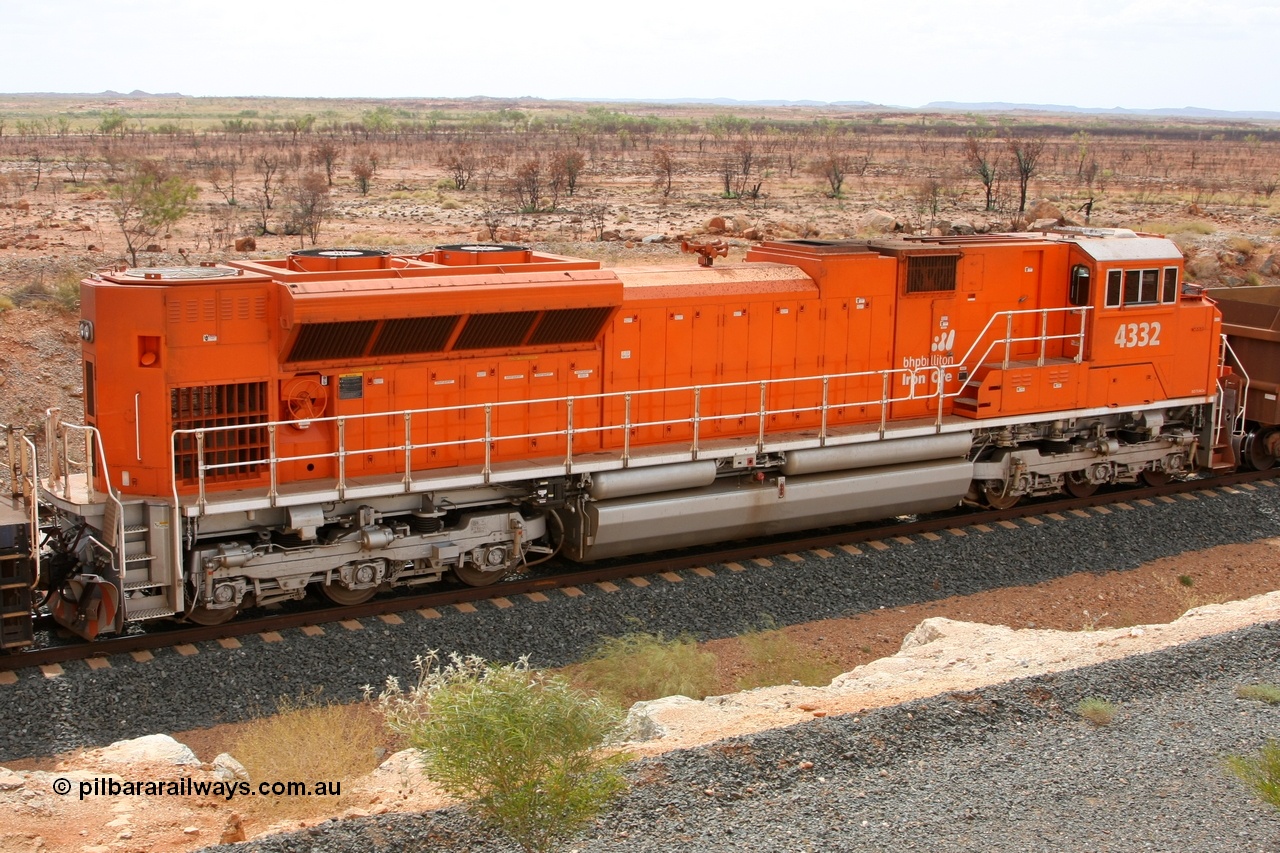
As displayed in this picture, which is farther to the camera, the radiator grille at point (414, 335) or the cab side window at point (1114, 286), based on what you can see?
the cab side window at point (1114, 286)

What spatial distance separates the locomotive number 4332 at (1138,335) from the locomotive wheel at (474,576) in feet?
27.7

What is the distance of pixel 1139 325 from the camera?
53.3 feet

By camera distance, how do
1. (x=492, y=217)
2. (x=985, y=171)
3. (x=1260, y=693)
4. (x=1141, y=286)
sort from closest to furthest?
(x=1260, y=693) → (x=1141, y=286) → (x=492, y=217) → (x=985, y=171)

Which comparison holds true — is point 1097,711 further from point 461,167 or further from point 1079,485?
point 461,167

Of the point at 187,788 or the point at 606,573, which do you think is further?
the point at 606,573

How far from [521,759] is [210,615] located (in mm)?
5751

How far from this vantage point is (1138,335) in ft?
53.4

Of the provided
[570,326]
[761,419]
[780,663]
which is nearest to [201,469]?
[570,326]

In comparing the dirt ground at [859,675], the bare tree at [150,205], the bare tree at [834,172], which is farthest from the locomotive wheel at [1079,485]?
the bare tree at [834,172]

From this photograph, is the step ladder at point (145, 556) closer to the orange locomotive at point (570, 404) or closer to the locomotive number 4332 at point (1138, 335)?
the orange locomotive at point (570, 404)

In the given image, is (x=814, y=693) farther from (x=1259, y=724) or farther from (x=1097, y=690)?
(x=1259, y=724)

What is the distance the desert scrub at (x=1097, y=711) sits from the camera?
27.8ft

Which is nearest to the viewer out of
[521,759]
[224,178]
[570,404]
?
[521,759]

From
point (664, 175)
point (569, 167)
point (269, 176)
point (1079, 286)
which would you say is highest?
point (569, 167)
